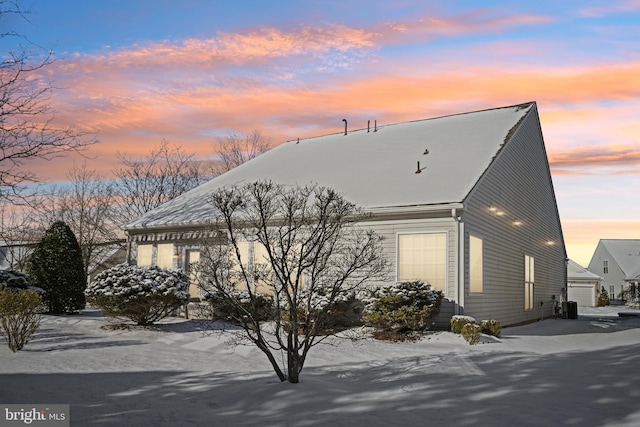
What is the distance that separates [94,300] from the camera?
1550 cm

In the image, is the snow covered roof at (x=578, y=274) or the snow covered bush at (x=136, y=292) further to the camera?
the snow covered roof at (x=578, y=274)

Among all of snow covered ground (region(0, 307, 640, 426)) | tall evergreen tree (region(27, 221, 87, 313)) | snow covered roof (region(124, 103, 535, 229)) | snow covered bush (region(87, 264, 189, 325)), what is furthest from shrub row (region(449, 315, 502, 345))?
tall evergreen tree (region(27, 221, 87, 313))

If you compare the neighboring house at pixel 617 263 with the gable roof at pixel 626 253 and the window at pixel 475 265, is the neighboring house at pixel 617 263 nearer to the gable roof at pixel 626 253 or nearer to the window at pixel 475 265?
the gable roof at pixel 626 253

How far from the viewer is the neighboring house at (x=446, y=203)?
16078 mm

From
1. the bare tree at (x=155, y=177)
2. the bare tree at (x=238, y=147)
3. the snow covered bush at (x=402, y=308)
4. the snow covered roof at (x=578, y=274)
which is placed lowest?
the snow covered bush at (x=402, y=308)

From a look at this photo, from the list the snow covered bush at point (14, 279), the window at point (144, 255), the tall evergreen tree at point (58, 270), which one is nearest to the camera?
the snow covered bush at point (14, 279)

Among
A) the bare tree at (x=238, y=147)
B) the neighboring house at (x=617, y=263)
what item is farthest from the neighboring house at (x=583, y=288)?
the bare tree at (x=238, y=147)

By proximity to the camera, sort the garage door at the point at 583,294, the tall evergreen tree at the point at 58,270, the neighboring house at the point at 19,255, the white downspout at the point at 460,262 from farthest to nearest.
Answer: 1. the garage door at the point at 583,294
2. the neighboring house at the point at 19,255
3. the tall evergreen tree at the point at 58,270
4. the white downspout at the point at 460,262

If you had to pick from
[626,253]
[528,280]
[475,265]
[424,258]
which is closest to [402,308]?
[424,258]

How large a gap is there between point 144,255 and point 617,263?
51257 millimetres

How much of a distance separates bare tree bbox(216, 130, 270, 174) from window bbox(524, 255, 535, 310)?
26949 mm

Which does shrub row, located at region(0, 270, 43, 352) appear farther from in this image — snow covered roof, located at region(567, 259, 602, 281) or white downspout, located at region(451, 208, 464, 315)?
snow covered roof, located at region(567, 259, 602, 281)

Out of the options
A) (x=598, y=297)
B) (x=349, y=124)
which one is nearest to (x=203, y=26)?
(x=349, y=124)

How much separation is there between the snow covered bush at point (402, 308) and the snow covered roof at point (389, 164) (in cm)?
265
